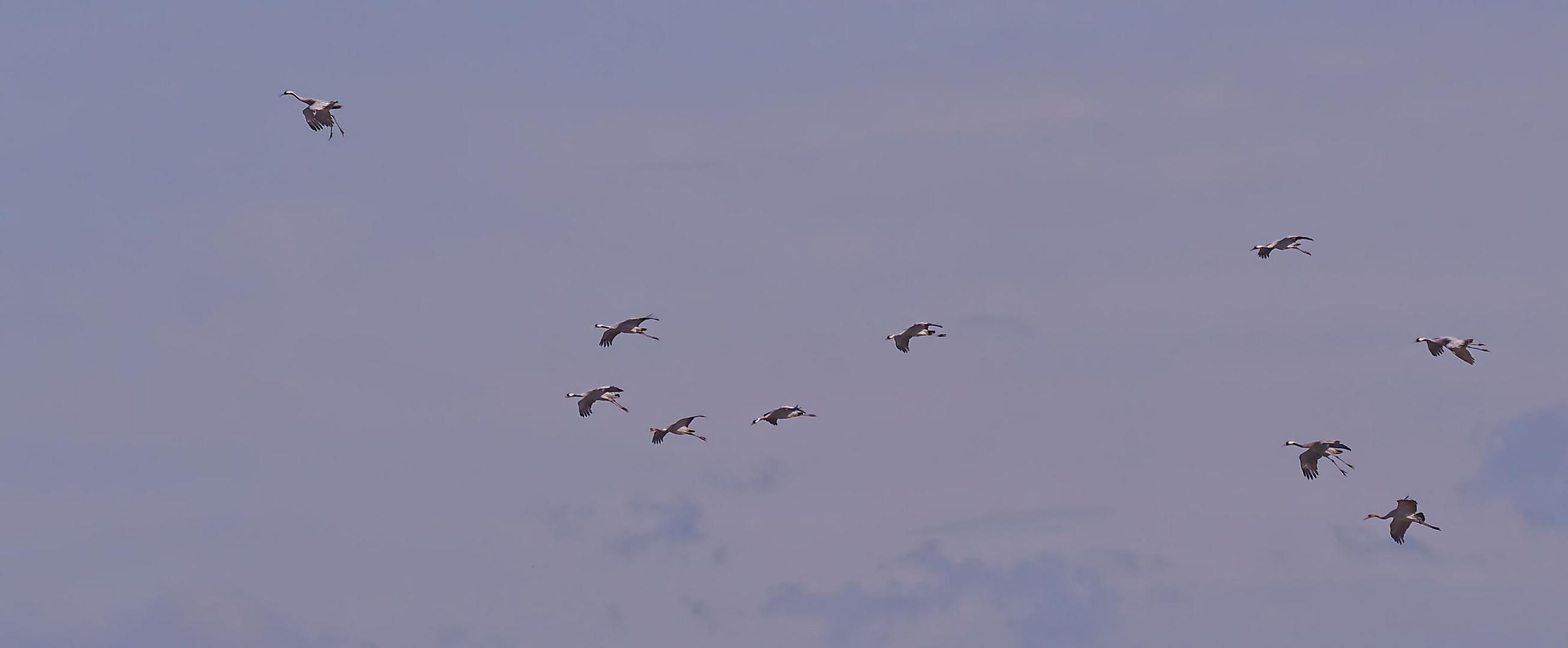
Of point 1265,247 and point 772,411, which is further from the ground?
point 1265,247

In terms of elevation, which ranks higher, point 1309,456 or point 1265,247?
point 1265,247

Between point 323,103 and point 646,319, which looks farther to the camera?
point 646,319

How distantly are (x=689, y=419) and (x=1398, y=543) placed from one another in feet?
138

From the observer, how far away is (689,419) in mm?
163250

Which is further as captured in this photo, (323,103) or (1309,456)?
(1309,456)

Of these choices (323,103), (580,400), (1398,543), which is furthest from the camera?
(580,400)

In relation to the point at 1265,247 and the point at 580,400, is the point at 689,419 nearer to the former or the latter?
the point at 580,400

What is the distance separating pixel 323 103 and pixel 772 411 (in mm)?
42778

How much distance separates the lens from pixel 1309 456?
490 feet

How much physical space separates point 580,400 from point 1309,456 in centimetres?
4026

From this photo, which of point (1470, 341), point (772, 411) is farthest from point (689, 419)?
point (1470, 341)

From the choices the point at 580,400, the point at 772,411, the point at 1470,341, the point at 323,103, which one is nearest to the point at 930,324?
the point at 772,411

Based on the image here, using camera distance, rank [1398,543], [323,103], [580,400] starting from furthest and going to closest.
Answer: [580,400] < [1398,543] < [323,103]

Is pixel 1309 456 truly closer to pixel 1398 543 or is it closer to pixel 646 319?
pixel 1398 543
